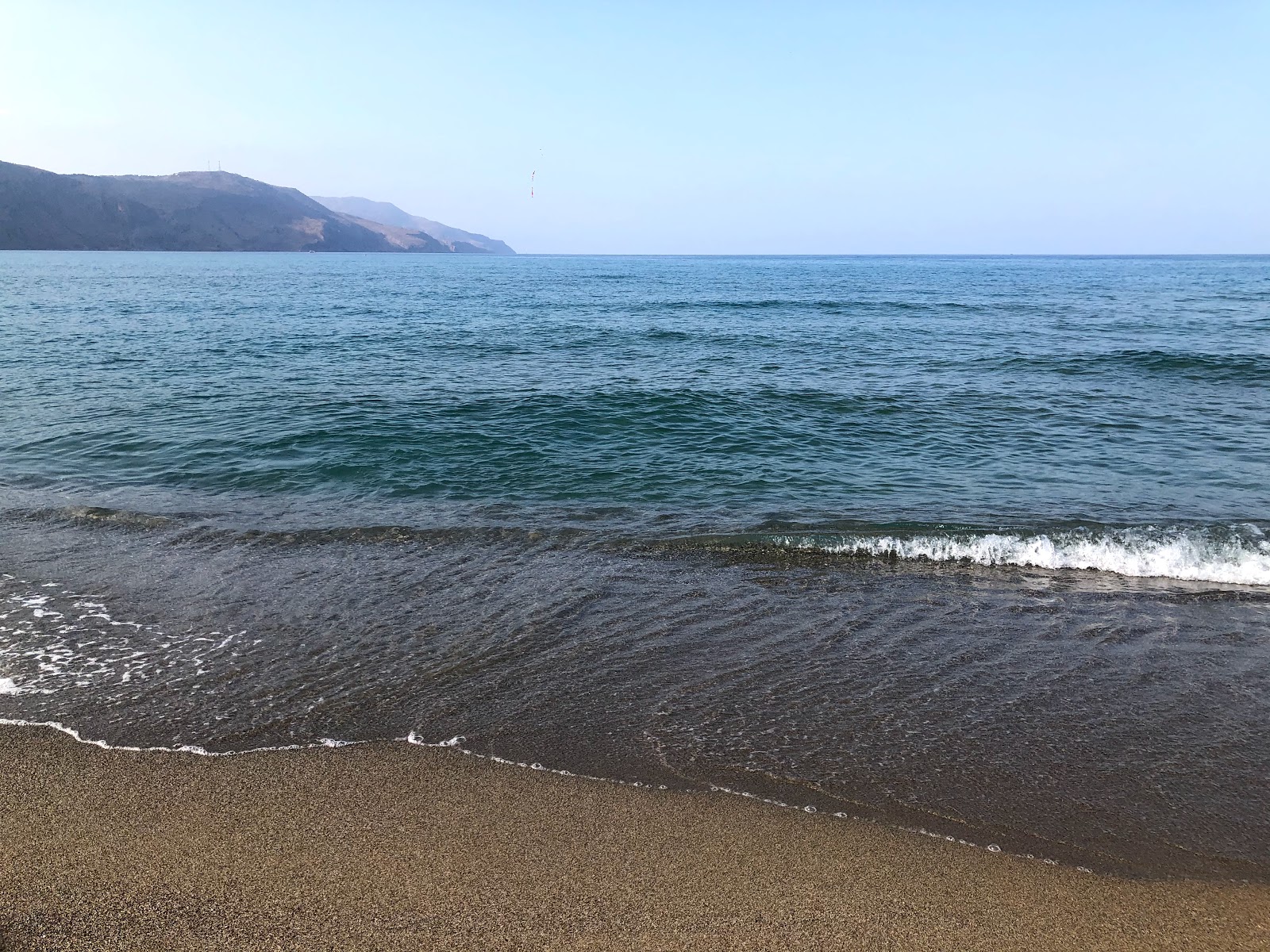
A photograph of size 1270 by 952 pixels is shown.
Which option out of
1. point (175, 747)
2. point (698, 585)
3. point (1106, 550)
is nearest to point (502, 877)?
point (175, 747)

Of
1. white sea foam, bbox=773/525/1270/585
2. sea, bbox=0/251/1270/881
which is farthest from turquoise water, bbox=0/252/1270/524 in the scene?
white sea foam, bbox=773/525/1270/585

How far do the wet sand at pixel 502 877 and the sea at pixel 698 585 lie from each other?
1.15 feet

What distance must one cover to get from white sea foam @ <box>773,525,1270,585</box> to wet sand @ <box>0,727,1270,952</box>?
610 centimetres

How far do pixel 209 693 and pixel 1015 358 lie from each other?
97.0ft

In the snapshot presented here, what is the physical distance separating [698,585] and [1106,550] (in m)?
5.91

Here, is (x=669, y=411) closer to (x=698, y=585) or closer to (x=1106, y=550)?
(x=698, y=585)

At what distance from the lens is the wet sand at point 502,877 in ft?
13.4

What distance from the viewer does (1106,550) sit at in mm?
10445

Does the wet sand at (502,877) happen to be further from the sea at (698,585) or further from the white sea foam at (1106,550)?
the white sea foam at (1106,550)

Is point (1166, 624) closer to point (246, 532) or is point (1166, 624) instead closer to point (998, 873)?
point (998, 873)

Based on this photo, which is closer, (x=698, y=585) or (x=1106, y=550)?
(x=698, y=585)

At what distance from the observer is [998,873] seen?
4.65m

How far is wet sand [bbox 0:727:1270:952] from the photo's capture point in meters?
4.08

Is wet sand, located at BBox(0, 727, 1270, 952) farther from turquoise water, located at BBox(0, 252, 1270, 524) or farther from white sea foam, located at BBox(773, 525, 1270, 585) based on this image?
turquoise water, located at BBox(0, 252, 1270, 524)
